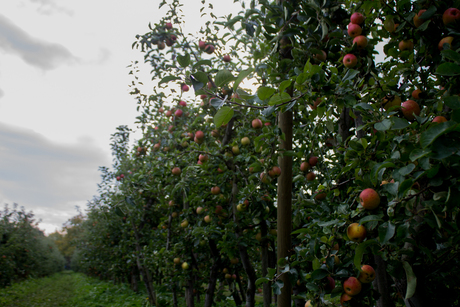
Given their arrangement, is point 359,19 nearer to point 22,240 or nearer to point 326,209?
point 326,209

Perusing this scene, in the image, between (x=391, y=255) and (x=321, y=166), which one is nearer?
(x=391, y=255)

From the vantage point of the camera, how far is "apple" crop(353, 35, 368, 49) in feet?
4.74

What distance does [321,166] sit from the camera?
2281 mm

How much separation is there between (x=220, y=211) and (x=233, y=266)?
4.34 ft

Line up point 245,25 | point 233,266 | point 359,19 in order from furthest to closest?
point 233,266, point 245,25, point 359,19

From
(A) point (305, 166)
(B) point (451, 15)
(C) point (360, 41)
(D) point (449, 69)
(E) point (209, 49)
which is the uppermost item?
(E) point (209, 49)

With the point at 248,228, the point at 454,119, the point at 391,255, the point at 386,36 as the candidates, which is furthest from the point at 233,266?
the point at 454,119

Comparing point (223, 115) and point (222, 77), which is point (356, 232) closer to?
point (223, 115)

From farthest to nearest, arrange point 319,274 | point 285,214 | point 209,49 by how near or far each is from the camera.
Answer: point 209,49 < point 285,214 < point 319,274

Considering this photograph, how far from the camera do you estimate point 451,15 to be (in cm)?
115

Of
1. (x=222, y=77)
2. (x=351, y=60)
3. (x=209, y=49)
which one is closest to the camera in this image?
(x=222, y=77)

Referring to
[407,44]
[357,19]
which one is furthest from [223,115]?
[407,44]

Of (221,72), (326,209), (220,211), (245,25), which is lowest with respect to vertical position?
(326,209)

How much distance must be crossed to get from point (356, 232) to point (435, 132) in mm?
582
